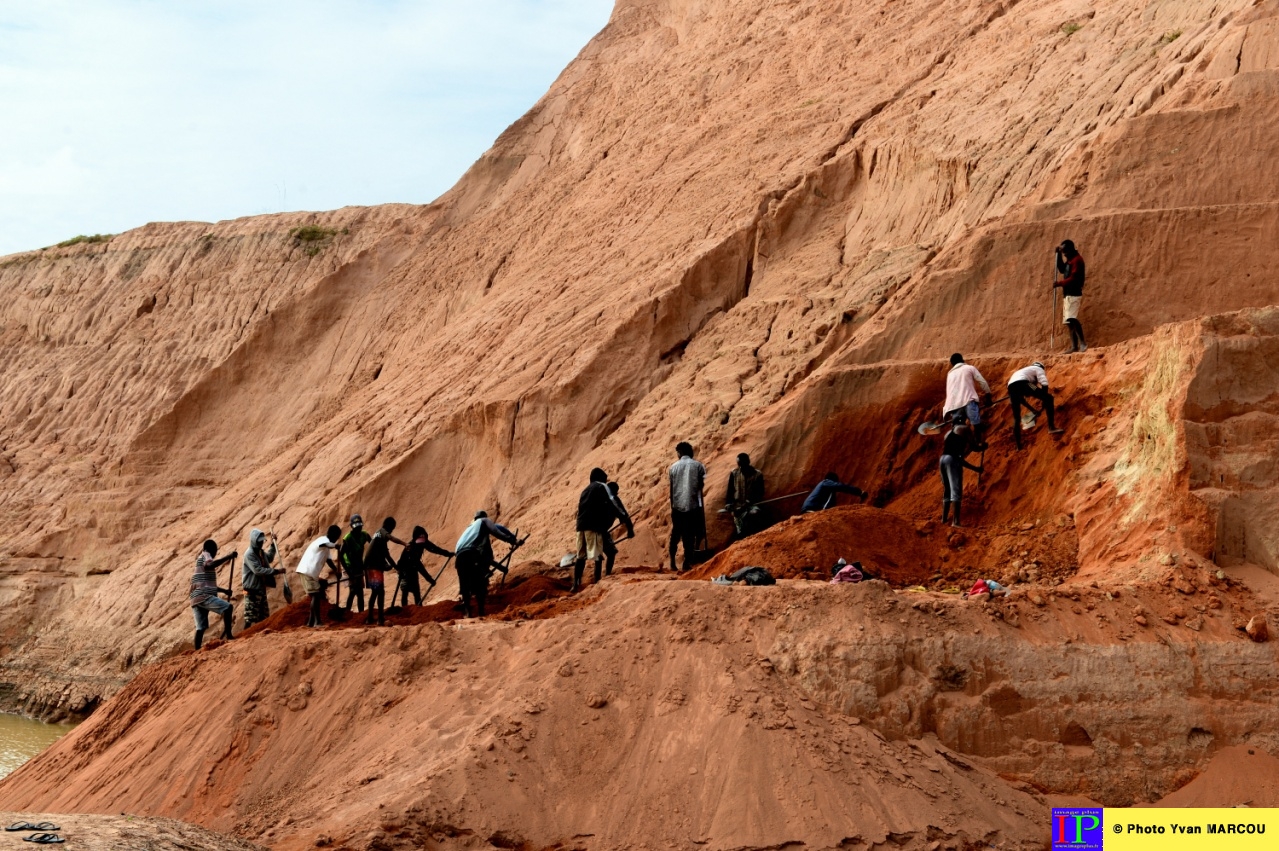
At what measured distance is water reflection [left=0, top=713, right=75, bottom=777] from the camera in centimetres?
1554

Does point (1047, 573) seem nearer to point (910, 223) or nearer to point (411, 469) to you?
point (910, 223)

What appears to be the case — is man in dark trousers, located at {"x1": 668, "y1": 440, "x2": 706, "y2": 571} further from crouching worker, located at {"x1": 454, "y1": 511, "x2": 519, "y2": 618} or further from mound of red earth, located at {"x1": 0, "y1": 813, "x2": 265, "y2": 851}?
mound of red earth, located at {"x1": 0, "y1": 813, "x2": 265, "y2": 851}

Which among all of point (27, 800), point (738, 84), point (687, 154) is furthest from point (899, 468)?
point (738, 84)

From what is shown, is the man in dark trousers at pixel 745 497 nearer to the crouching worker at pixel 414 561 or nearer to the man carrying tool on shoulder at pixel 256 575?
the crouching worker at pixel 414 561

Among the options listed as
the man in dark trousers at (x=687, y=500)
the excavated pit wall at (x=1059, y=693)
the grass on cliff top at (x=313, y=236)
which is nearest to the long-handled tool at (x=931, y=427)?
the man in dark trousers at (x=687, y=500)

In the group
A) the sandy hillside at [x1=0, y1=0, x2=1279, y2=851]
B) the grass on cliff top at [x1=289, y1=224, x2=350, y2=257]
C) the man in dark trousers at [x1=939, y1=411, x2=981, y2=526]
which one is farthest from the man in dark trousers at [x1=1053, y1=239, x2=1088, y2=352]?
the grass on cliff top at [x1=289, y1=224, x2=350, y2=257]

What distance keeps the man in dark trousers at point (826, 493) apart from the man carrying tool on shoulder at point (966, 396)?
1.06m

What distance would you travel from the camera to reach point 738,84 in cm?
2245

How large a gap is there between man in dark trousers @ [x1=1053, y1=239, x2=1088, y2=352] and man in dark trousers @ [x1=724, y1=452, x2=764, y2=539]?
10.2 ft

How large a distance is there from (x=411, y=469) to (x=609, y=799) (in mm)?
9953

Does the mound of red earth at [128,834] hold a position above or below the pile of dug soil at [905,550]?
below

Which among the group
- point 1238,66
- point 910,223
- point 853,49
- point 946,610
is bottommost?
point 946,610

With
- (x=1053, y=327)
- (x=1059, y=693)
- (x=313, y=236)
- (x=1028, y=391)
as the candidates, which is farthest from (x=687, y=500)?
(x=313, y=236)

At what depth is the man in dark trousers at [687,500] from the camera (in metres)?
12.1
